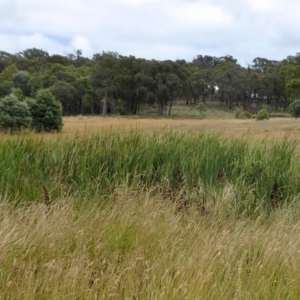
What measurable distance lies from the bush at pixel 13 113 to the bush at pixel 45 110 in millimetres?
2029

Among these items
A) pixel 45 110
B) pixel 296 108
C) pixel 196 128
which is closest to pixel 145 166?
pixel 196 128

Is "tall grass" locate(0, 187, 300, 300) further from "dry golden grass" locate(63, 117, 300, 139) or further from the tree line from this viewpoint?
the tree line

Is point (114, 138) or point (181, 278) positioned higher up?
point (114, 138)

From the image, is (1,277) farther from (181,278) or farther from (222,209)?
(222,209)

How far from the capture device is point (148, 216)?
11.9 ft

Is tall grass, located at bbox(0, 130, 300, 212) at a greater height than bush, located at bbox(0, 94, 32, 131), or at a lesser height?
greater

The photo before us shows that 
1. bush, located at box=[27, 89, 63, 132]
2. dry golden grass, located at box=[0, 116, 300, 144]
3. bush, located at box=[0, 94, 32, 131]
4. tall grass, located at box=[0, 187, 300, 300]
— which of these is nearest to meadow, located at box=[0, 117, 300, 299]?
tall grass, located at box=[0, 187, 300, 300]

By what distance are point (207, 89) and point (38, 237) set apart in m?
87.2

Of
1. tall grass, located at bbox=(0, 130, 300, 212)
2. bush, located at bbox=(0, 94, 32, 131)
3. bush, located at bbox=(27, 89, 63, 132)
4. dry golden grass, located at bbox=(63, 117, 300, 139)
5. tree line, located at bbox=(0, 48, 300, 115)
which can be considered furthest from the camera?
tree line, located at bbox=(0, 48, 300, 115)

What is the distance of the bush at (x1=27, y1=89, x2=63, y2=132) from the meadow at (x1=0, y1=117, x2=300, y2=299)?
25146mm

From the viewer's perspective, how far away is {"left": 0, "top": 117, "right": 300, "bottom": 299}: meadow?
246 centimetres

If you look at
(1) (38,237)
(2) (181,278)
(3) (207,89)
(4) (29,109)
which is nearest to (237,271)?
(2) (181,278)

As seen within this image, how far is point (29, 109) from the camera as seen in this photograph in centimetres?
3036

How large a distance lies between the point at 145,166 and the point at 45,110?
27.6m
